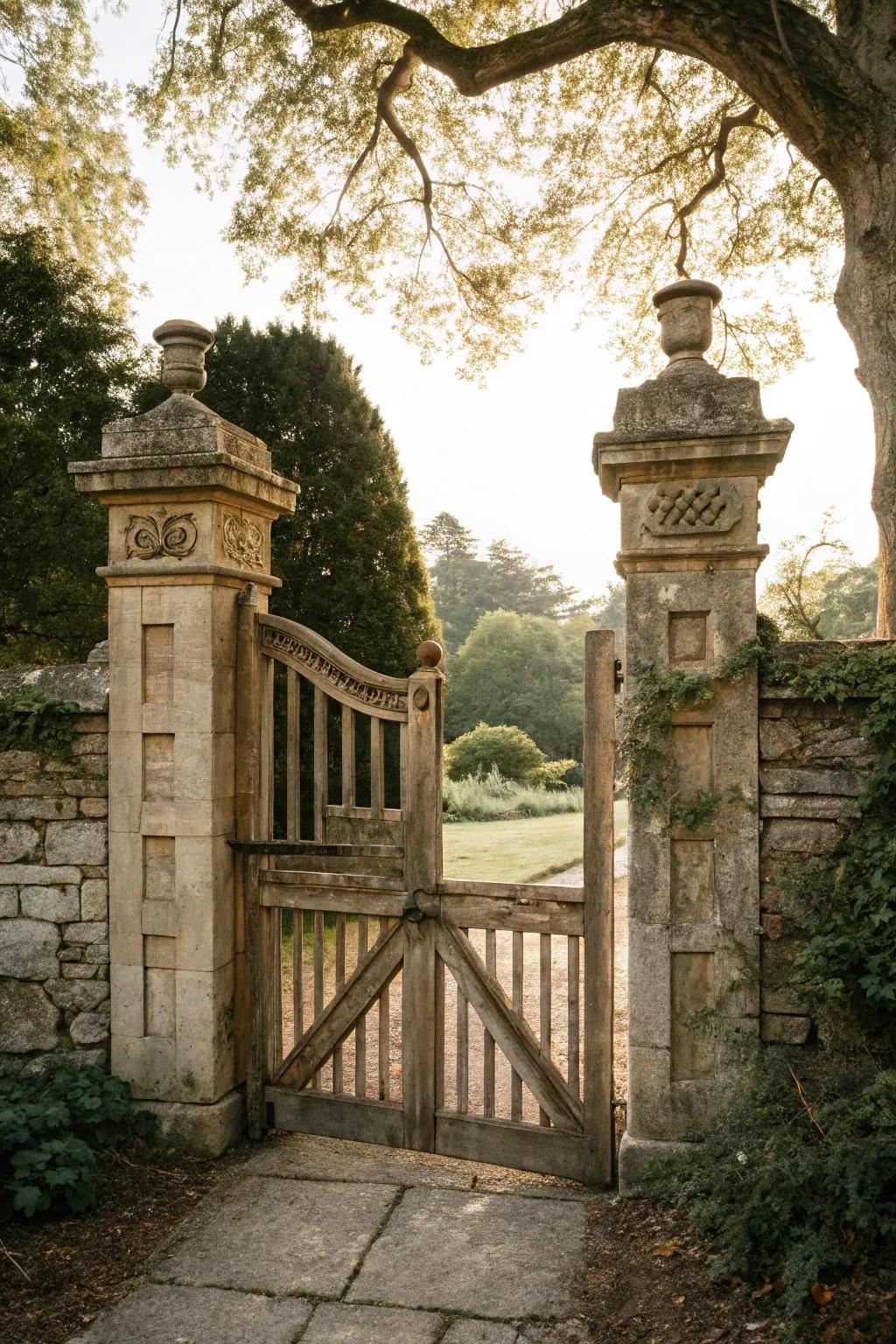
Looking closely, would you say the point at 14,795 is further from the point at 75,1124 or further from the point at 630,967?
the point at 630,967

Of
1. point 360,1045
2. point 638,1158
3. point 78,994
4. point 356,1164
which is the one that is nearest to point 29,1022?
point 78,994

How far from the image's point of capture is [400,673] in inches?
359

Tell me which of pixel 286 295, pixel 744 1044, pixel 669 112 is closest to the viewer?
pixel 744 1044

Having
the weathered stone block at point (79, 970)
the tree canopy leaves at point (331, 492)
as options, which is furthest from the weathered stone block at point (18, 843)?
the tree canopy leaves at point (331, 492)

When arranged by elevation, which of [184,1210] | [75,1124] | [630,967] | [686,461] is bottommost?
[184,1210]

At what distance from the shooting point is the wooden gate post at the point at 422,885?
3.88 metres

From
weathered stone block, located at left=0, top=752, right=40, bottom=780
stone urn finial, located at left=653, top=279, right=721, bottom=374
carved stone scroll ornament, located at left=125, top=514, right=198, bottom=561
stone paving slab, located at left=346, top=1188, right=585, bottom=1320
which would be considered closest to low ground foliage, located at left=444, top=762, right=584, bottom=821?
weathered stone block, located at left=0, top=752, right=40, bottom=780

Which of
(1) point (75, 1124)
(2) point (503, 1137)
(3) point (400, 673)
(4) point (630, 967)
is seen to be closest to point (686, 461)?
(4) point (630, 967)

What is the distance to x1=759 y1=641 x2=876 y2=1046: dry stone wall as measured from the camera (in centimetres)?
336

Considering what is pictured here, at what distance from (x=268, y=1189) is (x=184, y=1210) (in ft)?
1.12

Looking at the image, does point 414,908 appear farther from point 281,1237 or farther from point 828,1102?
point 828,1102

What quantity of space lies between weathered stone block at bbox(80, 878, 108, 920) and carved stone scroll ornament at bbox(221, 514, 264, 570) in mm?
1666

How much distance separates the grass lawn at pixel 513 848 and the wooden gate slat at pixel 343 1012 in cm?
323

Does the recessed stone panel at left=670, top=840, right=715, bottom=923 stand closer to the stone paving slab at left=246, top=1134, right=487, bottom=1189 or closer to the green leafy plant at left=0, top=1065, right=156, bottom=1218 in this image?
the stone paving slab at left=246, top=1134, right=487, bottom=1189
